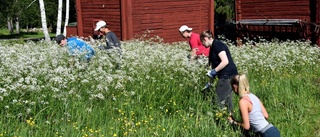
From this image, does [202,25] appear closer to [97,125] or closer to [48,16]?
[97,125]

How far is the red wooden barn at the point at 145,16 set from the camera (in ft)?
63.0

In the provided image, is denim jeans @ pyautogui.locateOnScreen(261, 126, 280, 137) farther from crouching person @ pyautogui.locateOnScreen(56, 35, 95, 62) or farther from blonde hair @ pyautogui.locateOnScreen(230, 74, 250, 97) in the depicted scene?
crouching person @ pyautogui.locateOnScreen(56, 35, 95, 62)

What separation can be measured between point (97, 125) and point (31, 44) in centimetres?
759

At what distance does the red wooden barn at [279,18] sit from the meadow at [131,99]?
30.7 ft

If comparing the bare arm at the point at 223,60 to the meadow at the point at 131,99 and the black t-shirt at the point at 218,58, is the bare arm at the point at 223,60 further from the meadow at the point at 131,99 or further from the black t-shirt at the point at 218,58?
the meadow at the point at 131,99

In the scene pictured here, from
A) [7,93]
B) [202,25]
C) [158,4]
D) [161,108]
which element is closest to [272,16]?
[202,25]

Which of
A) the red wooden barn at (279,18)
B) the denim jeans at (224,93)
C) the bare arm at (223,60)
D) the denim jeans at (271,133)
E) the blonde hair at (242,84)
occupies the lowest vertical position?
the denim jeans at (271,133)

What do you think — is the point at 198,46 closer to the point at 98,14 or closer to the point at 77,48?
the point at 77,48

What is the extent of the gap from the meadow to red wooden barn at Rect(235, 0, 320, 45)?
936 centimetres

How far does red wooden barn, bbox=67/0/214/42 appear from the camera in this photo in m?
19.2

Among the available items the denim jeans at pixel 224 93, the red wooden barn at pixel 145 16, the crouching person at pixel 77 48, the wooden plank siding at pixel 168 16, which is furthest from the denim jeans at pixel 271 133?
the wooden plank siding at pixel 168 16

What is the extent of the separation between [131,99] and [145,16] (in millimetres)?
12586

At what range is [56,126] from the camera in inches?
241

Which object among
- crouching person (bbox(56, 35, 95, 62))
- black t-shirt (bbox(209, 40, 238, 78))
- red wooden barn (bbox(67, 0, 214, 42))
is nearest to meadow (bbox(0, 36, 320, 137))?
crouching person (bbox(56, 35, 95, 62))
